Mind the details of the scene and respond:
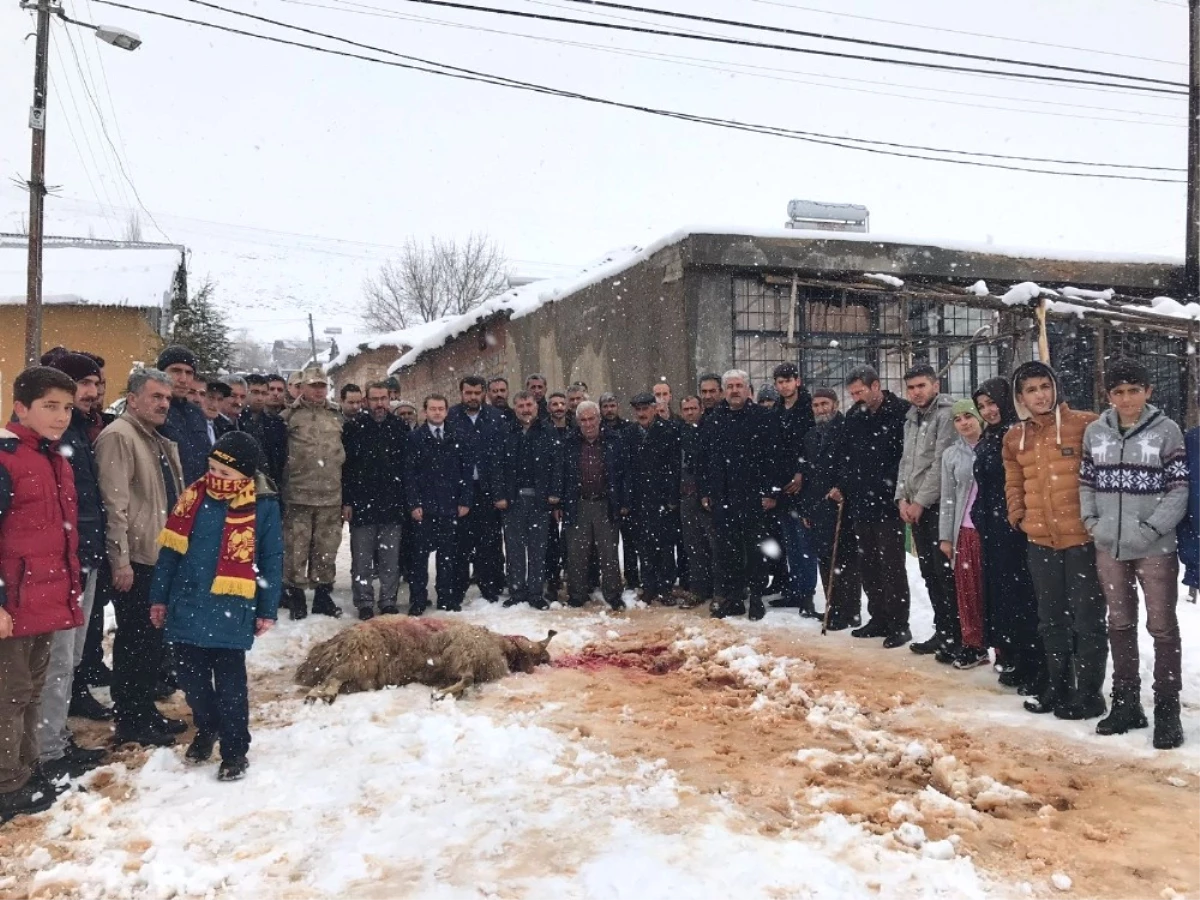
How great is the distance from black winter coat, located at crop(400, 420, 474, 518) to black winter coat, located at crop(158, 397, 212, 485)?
2.09 metres

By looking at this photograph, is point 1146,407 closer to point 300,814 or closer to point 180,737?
point 300,814

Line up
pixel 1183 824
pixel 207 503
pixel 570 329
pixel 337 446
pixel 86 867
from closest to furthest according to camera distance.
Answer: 1. pixel 86 867
2. pixel 1183 824
3. pixel 207 503
4. pixel 337 446
5. pixel 570 329

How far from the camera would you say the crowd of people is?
13.0 ft

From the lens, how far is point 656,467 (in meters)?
7.98

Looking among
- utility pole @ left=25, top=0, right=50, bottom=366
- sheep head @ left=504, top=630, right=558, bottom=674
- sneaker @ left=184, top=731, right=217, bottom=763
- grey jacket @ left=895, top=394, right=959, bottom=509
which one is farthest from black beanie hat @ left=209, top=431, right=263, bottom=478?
utility pole @ left=25, top=0, right=50, bottom=366

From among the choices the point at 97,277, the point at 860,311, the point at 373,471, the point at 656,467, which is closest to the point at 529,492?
the point at 656,467

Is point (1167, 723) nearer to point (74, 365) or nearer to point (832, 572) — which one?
point (832, 572)

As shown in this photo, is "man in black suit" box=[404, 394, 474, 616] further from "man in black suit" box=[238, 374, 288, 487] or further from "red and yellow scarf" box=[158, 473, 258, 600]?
"red and yellow scarf" box=[158, 473, 258, 600]

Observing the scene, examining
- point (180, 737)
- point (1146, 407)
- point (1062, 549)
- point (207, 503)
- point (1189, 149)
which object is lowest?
point (180, 737)

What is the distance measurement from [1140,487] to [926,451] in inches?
71.1

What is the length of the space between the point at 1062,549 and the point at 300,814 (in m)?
4.09

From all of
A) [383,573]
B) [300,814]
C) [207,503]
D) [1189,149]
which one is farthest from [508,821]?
[1189,149]

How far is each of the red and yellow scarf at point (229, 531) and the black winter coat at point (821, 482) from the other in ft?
15.0

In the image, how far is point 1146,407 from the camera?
428 centimetres
